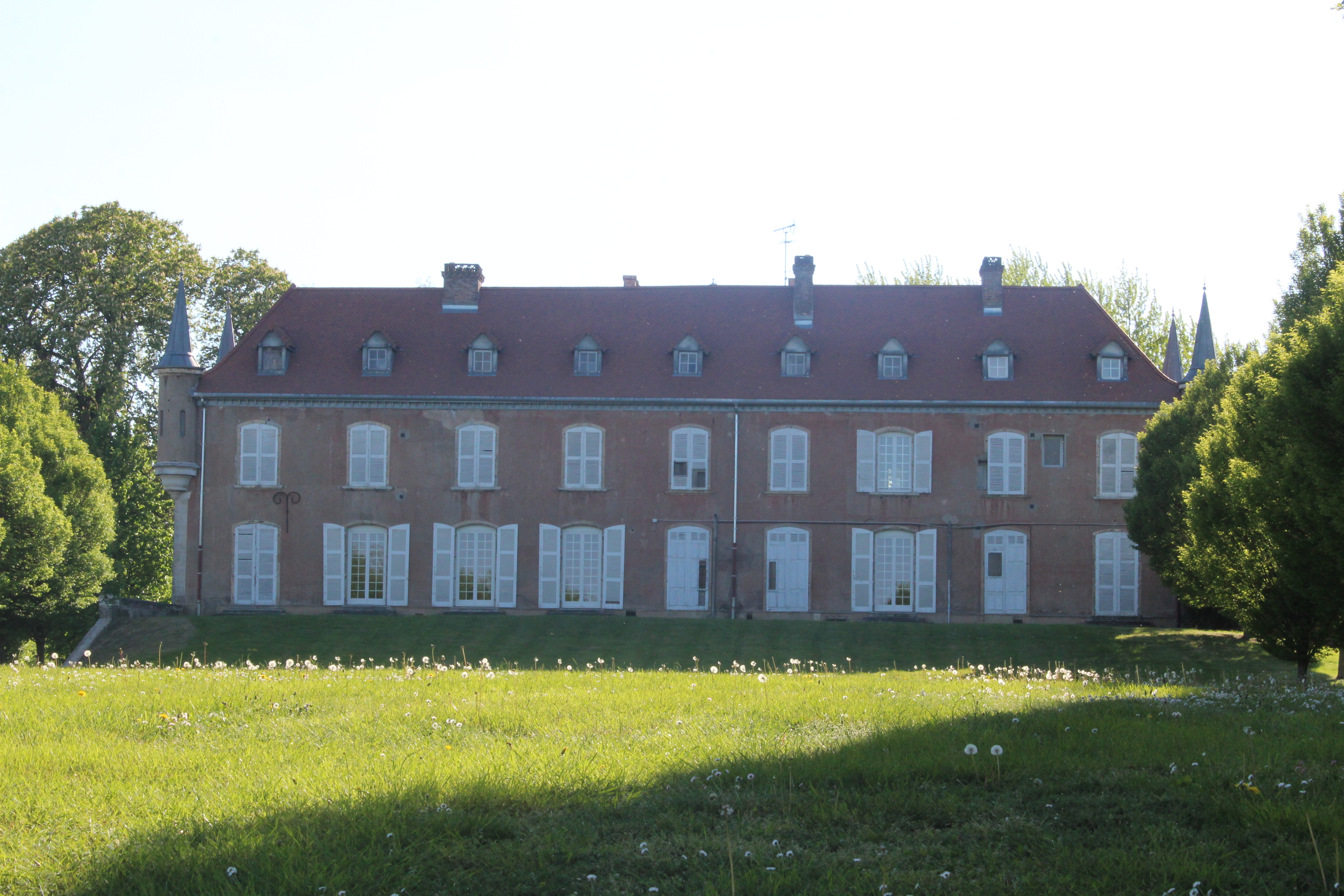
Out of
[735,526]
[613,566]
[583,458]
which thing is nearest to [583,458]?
[583,458]

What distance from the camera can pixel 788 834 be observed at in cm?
643

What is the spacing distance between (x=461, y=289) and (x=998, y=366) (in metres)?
16.1

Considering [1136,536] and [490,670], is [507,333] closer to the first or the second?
[1136,536]

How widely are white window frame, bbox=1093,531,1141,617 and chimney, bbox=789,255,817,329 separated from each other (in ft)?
34.9

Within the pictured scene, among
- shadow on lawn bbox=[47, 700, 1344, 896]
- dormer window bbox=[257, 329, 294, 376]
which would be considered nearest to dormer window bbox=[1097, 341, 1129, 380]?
dormer window bbox=[257, 329, 294, 376]

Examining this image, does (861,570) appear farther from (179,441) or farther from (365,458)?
(179,441)

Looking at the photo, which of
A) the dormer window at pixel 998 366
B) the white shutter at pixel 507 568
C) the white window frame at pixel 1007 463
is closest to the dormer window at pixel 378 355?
the white shutter at pixel 507 568

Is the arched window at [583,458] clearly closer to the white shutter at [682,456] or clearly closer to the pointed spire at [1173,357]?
the white shutter at [682,456]

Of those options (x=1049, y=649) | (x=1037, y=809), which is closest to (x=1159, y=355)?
(x=1049, y=649)

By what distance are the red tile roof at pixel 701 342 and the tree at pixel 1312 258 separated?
4.71m

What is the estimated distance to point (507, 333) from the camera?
119 ft

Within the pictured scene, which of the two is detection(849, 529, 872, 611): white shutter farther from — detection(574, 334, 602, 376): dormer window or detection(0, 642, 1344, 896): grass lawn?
detection(0, 642, 1344, 896): grass lawn

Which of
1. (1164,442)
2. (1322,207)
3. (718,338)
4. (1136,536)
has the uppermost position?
(1322,207)

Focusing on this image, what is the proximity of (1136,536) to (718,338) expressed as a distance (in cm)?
1283
